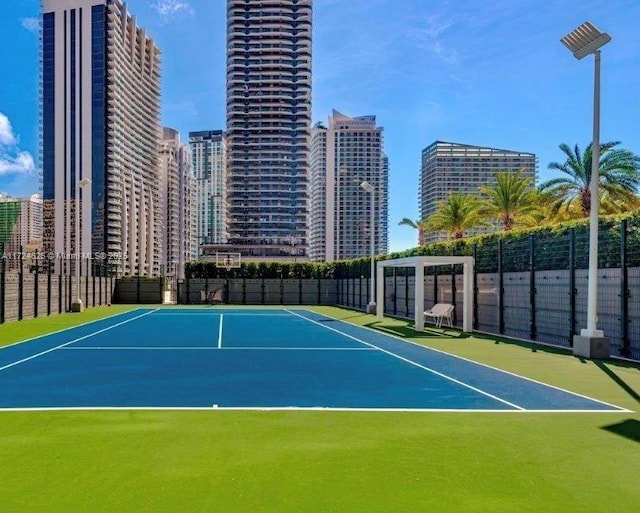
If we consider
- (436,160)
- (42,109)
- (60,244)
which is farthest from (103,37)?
(436,160)

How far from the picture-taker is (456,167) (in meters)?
89.8

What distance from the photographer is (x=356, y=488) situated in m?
4.36

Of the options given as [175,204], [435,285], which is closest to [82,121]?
[175,204]

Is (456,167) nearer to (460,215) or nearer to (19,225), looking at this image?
(460,215)

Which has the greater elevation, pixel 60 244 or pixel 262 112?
pixel 262 112

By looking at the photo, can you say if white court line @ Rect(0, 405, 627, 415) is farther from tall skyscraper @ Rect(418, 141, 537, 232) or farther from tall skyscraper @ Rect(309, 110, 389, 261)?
tall skyscraper @ Rect(309, 110, 389, 261)

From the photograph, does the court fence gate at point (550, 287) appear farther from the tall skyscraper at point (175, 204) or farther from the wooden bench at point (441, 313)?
the tall skyscraper at point (175, 204)

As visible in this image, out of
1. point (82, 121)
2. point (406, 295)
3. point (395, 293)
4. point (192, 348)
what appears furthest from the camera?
point (82, 121)

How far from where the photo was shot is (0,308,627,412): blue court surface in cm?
759

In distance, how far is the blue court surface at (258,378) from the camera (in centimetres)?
759

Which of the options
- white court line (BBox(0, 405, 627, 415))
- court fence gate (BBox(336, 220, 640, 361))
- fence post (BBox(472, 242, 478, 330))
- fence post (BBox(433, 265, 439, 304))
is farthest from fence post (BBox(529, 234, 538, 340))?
white court line (BBox(0, 405, 627, 415))

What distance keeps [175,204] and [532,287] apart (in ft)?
552

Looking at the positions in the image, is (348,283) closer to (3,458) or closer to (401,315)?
(401,315)

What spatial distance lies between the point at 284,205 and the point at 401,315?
110 meters
